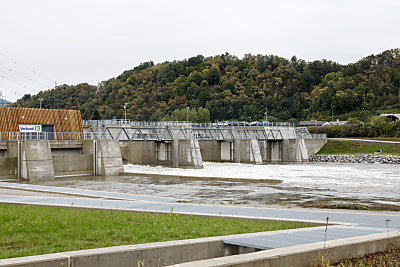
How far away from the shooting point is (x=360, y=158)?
69.5 meters

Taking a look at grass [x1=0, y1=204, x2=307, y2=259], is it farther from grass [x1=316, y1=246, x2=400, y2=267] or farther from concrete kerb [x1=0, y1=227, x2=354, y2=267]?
grass [x1=316, y1=246, x2=400, y2=267]

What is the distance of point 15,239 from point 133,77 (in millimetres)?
168440

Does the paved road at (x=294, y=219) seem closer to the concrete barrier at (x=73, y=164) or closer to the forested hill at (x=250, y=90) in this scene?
the concrete barrier at (x=73, y=164)

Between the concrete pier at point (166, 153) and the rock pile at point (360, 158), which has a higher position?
the concrete pier at point (166, 153)

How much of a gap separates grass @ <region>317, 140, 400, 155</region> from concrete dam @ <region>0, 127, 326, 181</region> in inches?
72.7

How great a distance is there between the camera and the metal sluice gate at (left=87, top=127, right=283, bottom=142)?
55656 mm

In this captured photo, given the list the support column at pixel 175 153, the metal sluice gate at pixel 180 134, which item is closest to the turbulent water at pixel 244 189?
the support column at pixel 175 153

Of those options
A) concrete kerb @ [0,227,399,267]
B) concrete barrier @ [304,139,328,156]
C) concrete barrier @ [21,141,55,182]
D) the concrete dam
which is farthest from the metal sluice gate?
concrete kerb @ [0,227,399,267]

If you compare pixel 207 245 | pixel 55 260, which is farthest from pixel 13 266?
pixel 207 245

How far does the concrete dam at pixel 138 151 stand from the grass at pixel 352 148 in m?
1.85

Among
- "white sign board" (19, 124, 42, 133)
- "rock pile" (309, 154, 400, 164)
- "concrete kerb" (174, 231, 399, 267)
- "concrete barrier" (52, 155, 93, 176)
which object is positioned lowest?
"rock pile" (309, 154, 400, 164)

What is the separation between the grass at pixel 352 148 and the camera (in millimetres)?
73562

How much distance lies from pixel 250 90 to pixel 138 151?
315ft

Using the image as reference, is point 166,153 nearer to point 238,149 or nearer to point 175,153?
point 175,153
